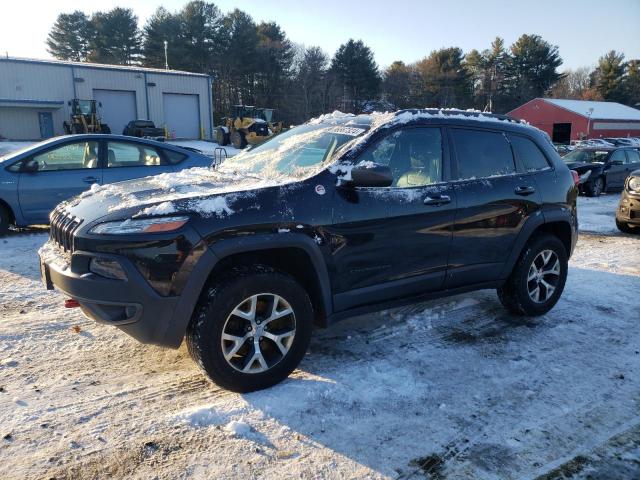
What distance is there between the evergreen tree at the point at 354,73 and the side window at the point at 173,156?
171 ft

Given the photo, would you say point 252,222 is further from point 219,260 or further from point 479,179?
point 479,179

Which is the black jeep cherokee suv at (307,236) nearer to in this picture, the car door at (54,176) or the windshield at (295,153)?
the windshield at (295,153)

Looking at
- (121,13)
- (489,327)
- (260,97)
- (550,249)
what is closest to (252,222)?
(489,327)

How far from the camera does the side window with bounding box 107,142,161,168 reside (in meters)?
7.87

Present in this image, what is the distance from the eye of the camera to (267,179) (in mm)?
3766

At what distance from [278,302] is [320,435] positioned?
878 mm

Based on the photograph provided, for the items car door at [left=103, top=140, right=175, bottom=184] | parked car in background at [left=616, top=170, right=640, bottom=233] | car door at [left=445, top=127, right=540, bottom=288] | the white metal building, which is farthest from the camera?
the white metal building

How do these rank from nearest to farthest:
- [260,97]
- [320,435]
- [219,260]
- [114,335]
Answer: [320,435] → [219,260] → [114,335] → [260,97]

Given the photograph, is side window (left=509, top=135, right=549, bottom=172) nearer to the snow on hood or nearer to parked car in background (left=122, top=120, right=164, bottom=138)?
the snow on hood

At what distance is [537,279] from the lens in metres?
4.91

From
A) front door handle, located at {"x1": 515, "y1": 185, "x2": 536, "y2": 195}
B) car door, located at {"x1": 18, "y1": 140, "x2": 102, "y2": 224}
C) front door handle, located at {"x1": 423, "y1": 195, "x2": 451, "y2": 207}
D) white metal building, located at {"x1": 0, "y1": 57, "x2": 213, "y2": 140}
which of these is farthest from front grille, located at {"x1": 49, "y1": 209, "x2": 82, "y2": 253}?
white metal building, located at {"x1": 0, "y1": 57, "x2": 213, "y2": 140}

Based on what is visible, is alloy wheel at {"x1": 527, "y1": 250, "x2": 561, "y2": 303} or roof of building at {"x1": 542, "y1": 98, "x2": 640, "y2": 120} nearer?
alloy wheel at {"x1": 527, "y1": 250, "x2": 561, "y2": 303}

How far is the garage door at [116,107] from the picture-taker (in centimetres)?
3622

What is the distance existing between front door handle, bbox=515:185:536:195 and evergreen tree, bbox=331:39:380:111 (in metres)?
55.6
